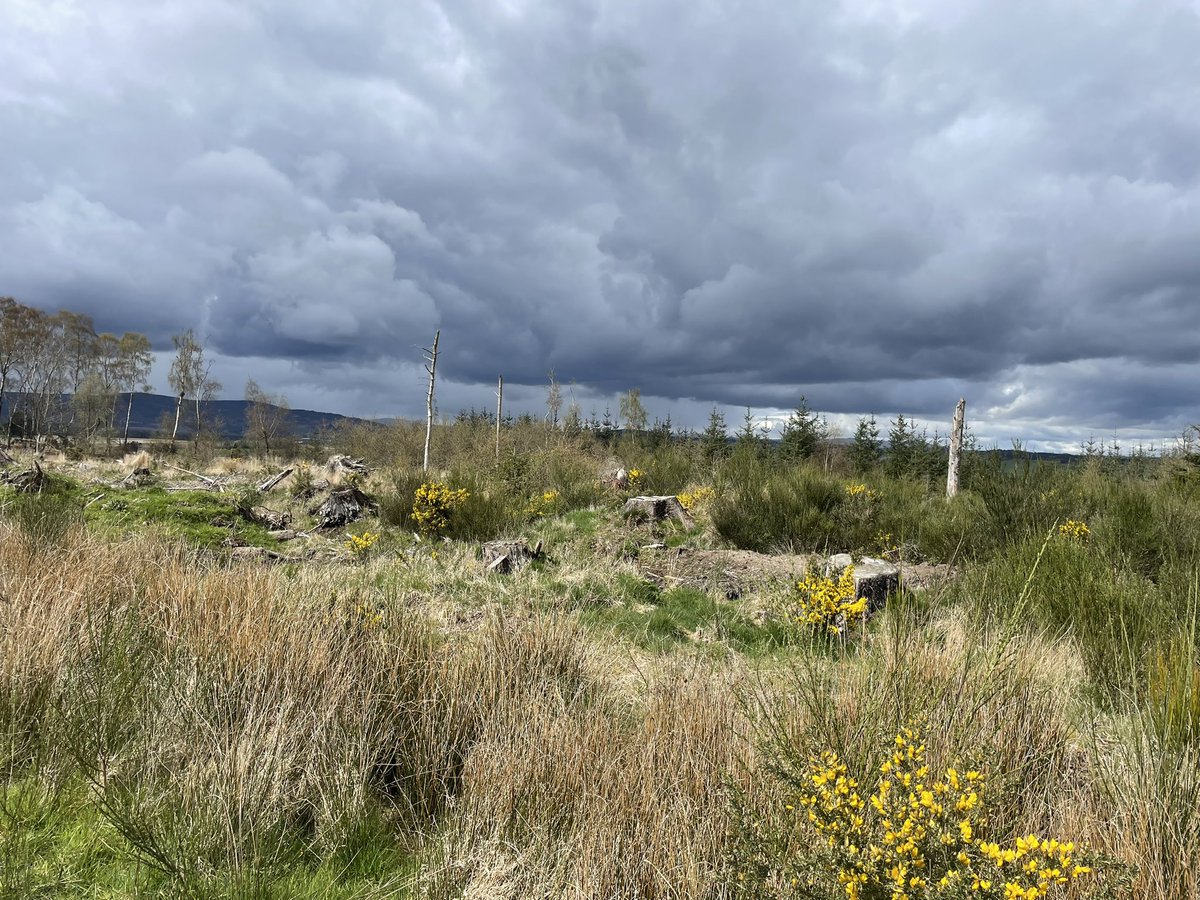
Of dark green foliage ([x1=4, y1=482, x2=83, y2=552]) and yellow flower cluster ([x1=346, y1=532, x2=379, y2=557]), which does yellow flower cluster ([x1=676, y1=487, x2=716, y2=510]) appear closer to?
yellow flower cluster ([x1=346, y1=532, x2=379, y2=557])

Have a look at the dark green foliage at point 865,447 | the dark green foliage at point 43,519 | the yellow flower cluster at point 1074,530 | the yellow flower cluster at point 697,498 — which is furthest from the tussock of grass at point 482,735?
the dark green foliage at point 865,447

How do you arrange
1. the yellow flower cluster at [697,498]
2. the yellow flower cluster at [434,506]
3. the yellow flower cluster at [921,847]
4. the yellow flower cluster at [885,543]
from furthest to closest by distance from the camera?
1. the yellow flower cluster at [697,498]
2. the yellow flower cluster at [434,506]
3. the yellow flower cluster at [885,543]
4. the yellow flower cluster at [921,847]

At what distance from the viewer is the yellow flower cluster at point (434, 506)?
32.7ft

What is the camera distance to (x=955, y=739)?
2.61 metres

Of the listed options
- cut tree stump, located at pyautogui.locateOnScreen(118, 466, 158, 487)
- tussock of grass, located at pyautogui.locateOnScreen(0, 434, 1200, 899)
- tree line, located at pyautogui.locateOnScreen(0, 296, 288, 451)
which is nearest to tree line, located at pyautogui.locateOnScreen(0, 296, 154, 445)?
tree line, located at pyautogui.locateOnScreen(0, 296, 288, 451)

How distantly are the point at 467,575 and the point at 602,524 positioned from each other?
184 inches

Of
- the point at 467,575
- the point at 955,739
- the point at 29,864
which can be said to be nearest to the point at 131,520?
the point at 467,575

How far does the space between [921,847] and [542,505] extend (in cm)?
1115

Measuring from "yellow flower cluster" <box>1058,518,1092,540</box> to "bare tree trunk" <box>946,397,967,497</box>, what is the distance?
8267mm

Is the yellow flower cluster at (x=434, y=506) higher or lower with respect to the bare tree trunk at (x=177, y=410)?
lower

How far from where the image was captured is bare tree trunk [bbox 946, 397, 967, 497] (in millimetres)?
15848

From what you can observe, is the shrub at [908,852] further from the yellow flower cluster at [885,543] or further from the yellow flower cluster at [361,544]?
the yellow flower cluster at [885,543]

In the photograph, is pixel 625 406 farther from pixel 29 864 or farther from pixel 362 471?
pixel 29 864

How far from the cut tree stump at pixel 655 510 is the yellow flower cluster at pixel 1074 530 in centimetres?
595
